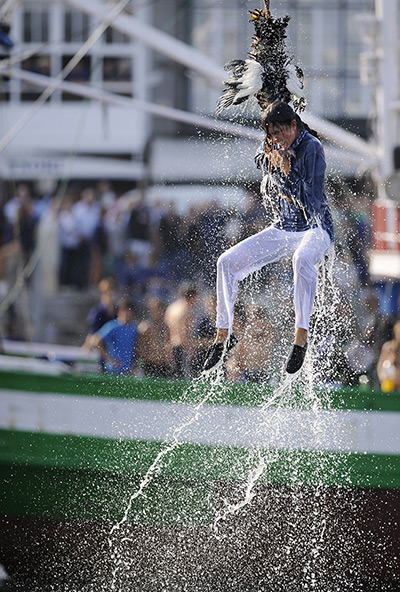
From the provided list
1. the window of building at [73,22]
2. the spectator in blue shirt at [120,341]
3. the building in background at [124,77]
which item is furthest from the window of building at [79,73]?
the spectator in blue shirt at [120,341]

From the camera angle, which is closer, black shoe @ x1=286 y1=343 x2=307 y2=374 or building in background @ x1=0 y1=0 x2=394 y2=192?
black shoe @ x1=286 y1=343 x2=307 y2=374

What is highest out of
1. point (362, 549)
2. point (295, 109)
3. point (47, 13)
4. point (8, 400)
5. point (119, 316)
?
point (47, 13)

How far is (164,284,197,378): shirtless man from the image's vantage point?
340 inches

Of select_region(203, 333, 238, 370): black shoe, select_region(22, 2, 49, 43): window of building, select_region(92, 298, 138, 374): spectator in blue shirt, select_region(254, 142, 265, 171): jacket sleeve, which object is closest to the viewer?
select_region(254, 142, 265, 171): jacket sleeve

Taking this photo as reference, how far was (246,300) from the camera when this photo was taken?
7.48m

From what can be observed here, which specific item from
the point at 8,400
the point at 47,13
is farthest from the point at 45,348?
the point at 47,13

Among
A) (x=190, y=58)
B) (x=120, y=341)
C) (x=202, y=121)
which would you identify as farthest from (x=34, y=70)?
(x=202, y=121)

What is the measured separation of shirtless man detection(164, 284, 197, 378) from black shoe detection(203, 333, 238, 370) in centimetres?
159

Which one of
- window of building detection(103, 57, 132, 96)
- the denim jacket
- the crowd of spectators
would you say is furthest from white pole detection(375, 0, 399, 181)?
window of building detection(103, 57, 132, 96)

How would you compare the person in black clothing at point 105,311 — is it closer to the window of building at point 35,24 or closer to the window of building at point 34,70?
the window of building at point 34,70

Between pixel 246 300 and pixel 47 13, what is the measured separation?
2010cm

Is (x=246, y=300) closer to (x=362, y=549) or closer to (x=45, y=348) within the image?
(x=362, y=549)

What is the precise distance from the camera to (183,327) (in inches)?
341

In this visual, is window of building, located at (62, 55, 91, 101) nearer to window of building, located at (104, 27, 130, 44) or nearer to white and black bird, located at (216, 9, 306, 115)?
window of building, located at (104, 27, 130, 44)
